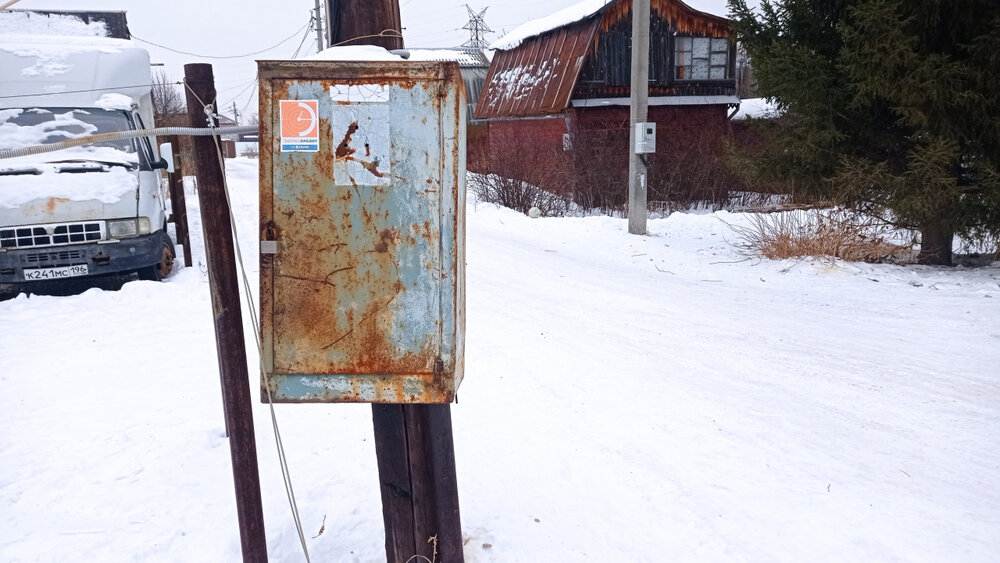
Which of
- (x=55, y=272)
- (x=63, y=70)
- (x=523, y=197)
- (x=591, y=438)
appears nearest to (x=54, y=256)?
(x=55, y=272)

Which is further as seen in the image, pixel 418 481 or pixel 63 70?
pixel 63 70

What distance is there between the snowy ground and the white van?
0.88 m

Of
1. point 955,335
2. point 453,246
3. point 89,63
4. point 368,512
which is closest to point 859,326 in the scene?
point 955,335

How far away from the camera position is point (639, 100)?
11930mm

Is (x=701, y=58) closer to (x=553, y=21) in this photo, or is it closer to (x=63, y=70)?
(x=553, y=21)

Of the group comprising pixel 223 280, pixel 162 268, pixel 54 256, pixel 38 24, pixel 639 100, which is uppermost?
pixel 38 24

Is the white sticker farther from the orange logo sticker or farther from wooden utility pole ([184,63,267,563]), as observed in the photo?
wooden utility pole ([184,63,267,563])

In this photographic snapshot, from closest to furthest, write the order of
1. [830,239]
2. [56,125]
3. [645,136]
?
[56,125]
[830,239]
[645,136]

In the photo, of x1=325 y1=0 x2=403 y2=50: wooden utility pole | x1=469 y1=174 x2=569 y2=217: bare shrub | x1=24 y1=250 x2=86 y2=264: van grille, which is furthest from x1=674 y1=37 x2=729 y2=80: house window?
x1=325 y1=0 x2=403 y2=50: wooden utility pole

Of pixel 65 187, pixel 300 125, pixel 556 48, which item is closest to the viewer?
pixel 300 125

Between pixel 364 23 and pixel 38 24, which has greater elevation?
pixel 38 24

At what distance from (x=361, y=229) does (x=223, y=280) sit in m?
0.53

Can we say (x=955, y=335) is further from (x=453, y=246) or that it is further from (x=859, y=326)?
(x=453, y=246)

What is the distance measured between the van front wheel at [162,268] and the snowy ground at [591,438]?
1320mm
